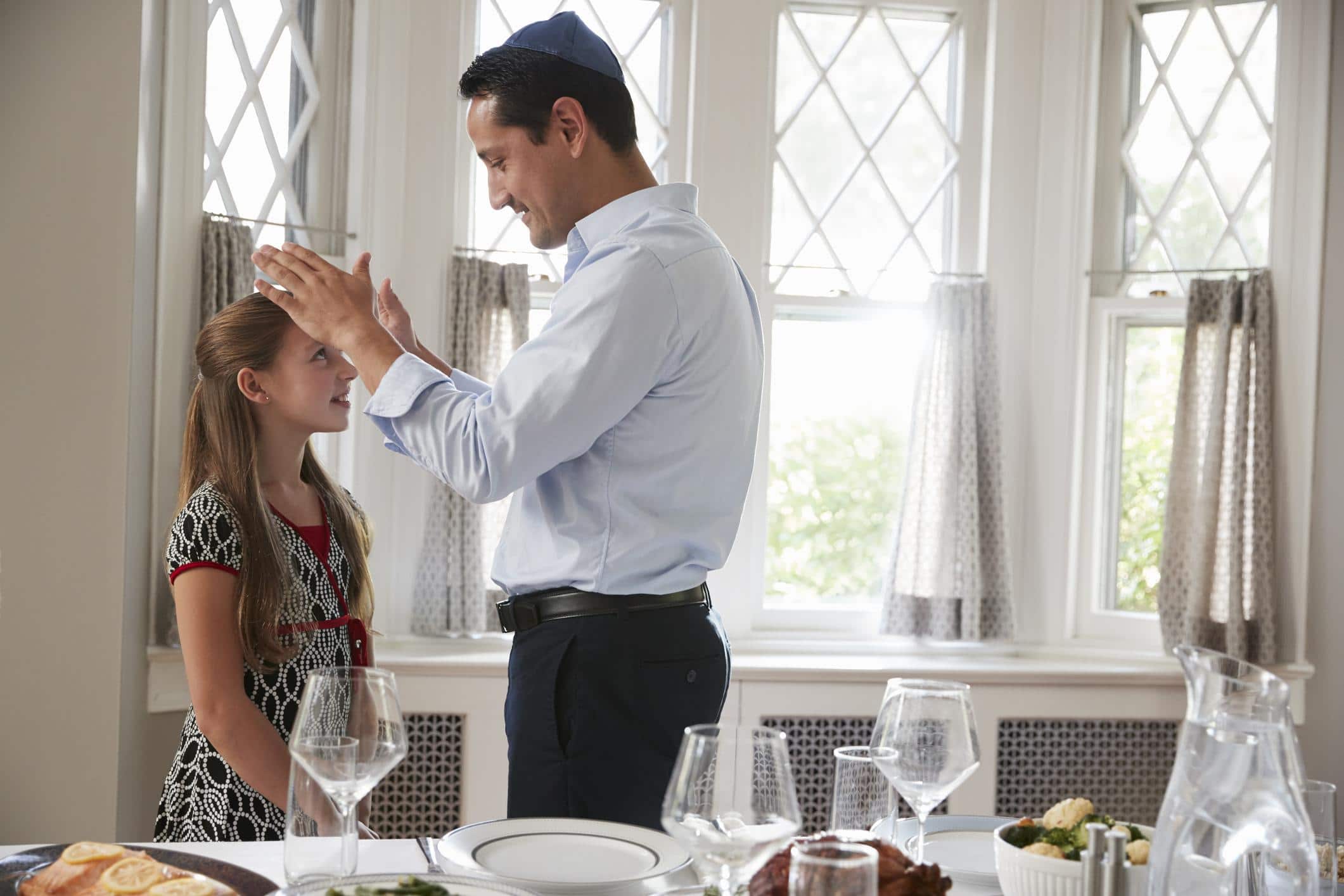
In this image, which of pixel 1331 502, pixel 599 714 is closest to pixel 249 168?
pixel 599 714

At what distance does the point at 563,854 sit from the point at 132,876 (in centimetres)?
36

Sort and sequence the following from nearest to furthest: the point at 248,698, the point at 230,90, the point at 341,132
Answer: the point at 248,698
the point at 230,90
the point at 341,132

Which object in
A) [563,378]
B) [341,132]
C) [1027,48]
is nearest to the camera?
[563,378]

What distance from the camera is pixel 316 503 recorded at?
199 centimetres

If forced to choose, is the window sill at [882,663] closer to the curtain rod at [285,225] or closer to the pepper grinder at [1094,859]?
the curtain rod at [285,225]

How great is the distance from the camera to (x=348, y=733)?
95 centimetres

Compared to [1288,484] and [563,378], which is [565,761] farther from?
[1288,484]

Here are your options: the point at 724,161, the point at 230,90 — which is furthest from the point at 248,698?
the point at 724,161

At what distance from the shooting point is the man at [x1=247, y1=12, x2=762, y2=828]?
1393mm

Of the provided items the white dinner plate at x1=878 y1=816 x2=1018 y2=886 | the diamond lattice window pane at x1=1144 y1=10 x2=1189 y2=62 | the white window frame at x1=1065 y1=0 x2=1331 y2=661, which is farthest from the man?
the diamond lattice window pane at x1=1144 y1=10 x2=1189 y2=62

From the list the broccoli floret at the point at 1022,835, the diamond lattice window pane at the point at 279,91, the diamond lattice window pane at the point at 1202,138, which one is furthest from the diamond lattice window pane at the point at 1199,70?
the broccoli floret at the point at 1022,835

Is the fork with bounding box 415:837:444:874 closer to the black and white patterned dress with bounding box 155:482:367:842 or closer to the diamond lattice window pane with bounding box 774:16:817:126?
the black and white patterned dress with bounding box 155:482:367:842

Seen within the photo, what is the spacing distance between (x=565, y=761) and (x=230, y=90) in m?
2.22

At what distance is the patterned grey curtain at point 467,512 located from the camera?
312cm
